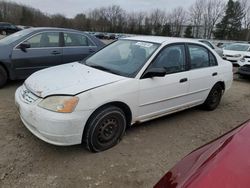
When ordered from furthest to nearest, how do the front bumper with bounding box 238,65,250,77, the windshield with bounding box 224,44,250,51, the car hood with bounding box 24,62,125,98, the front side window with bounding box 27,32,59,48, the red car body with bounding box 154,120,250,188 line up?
1. the windshield with bounding box 224,44,250,51
2. the front bumper with bounding box 238,65,250,77
3. the front side window with bounding box 27,32,59,48
4. the car hood with bounding box 24,62,125,98
5. the red car body with bounding box 154,120,250,188

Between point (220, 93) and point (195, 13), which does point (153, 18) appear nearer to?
point (195, 13)

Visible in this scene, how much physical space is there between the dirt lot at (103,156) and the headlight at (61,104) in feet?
2.27

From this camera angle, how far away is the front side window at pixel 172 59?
3883mm

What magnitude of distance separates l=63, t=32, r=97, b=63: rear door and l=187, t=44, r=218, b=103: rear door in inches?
130

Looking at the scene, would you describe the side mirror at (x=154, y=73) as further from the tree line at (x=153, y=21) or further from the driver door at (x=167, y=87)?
the tree line at (x=153, y=21)

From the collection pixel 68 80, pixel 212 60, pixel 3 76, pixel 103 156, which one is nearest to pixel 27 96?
pixel 68 80

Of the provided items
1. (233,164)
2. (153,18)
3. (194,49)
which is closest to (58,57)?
(194,49)

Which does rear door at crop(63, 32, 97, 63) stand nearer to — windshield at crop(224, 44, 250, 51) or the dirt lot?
the dirt lot

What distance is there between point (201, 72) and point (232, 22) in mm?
63796

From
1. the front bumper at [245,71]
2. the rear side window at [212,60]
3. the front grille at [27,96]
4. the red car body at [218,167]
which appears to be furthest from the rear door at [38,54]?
the front bumper at [245,71]

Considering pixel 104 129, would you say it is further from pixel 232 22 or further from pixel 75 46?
pixel 232 22

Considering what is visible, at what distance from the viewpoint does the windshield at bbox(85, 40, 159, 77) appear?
12.0 feet

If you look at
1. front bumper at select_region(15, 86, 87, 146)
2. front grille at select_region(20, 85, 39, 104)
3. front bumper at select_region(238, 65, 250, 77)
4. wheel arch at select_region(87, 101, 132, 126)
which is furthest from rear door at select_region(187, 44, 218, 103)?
front bumper at select_region(238, 65, 250, 77)

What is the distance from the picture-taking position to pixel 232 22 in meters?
60.6
